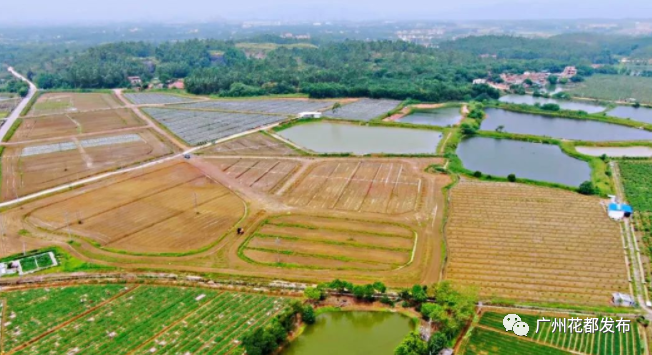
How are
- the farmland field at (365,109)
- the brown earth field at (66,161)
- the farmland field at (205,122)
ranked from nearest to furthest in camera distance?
the brown earth field at (66,161), the farmland field at (205,122), the farmland field at (365,109)

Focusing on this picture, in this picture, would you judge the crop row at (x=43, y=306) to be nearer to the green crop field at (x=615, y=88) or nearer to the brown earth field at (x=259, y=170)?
the brown earth field at (x=259, y=170)

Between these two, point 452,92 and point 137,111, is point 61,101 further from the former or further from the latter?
point 452,92

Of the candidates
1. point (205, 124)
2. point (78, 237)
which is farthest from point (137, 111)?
point (78, 237)

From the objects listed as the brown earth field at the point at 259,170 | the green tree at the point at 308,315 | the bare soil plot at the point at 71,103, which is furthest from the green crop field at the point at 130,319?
the bare soil plot at the point at 71,103

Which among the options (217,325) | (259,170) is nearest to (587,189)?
(259,170)

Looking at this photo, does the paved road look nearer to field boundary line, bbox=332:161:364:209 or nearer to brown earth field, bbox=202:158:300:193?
brown earth field, bbox=202:158:300:193
